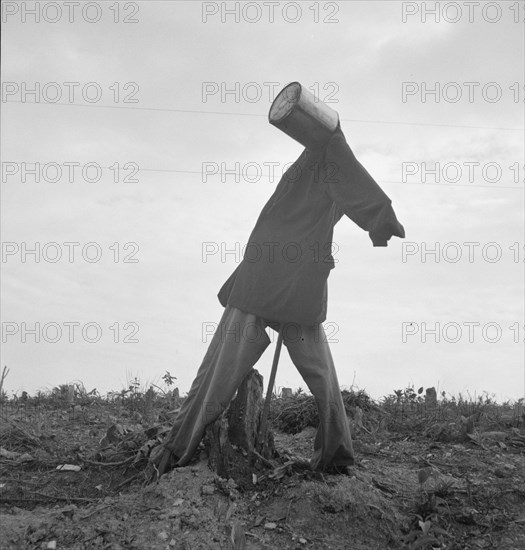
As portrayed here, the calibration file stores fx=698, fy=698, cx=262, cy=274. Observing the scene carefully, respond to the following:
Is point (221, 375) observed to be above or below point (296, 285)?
below

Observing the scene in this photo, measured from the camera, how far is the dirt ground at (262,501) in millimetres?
4047

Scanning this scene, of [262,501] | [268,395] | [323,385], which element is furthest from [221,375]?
[262,501]

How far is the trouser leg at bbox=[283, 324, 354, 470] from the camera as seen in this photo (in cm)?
468

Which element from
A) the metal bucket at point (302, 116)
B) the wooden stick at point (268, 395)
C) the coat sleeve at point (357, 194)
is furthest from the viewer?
the wooden stick at point (268, 395)

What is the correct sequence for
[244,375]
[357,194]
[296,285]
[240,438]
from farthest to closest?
[240,438], [244,375], [296,285], [357,194]

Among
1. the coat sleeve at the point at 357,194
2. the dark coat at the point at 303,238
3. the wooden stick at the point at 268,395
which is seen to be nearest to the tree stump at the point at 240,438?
the wooden stick at the point at 268,395

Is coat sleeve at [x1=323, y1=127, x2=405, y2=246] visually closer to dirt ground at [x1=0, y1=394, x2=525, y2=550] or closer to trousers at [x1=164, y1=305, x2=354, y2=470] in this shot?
trousers at [x1=164, y1=305, x2=354, y2=470]

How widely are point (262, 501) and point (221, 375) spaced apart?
841 millimetres

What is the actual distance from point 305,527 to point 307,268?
161cm

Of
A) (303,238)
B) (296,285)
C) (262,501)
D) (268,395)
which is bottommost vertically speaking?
(262,501)

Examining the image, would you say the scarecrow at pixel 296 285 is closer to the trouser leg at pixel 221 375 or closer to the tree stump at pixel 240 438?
the trouser leg at pixel 221 375

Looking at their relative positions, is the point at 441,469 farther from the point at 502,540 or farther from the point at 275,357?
the point at 275,357

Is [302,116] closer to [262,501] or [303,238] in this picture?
[303,238]

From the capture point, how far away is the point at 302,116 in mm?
4426
